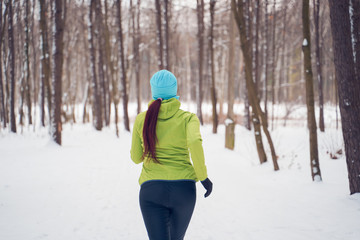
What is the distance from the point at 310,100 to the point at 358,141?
1.54m

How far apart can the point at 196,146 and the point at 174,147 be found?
0.65 feet

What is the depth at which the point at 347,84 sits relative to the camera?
4.48m

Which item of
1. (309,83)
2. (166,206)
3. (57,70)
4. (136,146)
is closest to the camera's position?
(166,206)

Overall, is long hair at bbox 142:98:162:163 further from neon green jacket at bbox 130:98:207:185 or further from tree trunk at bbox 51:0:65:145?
tree trunk at bbox 51:0:65:145

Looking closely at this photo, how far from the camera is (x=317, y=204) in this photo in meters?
4.83

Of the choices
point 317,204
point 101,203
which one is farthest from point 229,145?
point 101,203

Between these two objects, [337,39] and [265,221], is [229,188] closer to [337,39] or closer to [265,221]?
[265,221]

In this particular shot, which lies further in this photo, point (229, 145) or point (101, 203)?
point (229, 145)

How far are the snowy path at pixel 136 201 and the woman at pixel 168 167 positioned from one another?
2.01 metres

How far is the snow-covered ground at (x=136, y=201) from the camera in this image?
155 inches

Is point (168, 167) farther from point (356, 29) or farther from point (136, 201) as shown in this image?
point (356, 29)

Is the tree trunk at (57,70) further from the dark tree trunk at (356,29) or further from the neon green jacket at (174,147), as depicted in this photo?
the dark tree trunk at (356,29)

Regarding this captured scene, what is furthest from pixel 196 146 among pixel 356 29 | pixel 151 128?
pixel 356 29

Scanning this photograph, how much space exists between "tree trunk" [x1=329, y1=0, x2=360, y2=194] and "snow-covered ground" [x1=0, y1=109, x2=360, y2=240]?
2.23 ft
